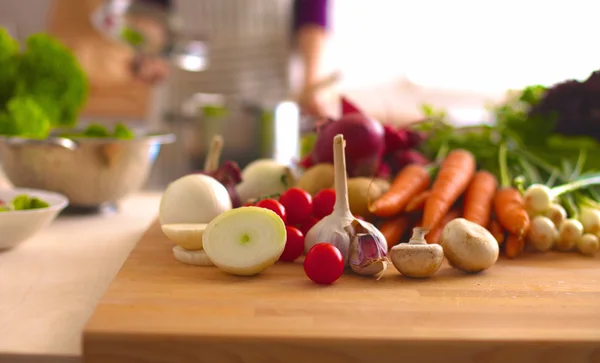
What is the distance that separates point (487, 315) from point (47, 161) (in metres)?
0.85

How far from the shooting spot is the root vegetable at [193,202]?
0.96 meters

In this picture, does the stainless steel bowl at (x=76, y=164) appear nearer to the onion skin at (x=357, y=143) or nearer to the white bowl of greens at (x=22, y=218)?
the white bowl of greens at (x=22, y=218)

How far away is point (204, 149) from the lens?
2.35 meters

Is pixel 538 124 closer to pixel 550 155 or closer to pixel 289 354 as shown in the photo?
pixel 550 155

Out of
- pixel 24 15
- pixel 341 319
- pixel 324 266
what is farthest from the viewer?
pixel 24 15

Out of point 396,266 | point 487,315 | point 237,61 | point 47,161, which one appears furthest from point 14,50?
point 237,61

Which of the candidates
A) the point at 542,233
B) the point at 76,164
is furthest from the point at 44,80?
the point at 542,233

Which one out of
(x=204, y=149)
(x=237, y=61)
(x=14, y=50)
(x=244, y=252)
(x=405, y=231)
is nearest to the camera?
(x=244, y=252)

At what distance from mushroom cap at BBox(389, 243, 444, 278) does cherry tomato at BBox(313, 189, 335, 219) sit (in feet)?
0.66

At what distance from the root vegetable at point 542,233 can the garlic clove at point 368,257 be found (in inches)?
12.4

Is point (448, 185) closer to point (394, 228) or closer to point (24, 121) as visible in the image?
point (394, 228)

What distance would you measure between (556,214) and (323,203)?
0.39 meters

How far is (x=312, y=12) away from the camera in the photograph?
11.8 ft

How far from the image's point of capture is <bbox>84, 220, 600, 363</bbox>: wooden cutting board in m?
0.61
